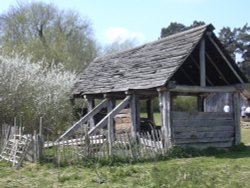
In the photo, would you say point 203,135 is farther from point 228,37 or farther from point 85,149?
point 228,37

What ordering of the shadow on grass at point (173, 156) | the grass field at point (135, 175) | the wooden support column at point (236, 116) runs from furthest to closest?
the wooden support column at point (236, 116), the shadow on grass at point (173, 156), the grass field at point (135, 175)

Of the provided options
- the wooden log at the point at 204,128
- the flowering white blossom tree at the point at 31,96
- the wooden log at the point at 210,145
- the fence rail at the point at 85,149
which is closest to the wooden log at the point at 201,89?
the wooden log at the point at 204,128

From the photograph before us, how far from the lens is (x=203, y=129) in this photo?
1568cm

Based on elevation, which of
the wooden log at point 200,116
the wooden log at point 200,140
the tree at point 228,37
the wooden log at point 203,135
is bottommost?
the wooden log at point 200,140

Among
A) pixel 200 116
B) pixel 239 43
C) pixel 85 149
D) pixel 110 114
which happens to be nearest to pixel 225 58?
pixel 200 116

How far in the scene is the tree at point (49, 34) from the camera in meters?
34.8

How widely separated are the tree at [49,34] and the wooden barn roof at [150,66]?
14.6 meters

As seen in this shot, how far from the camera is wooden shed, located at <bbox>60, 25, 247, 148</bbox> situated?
14867mm

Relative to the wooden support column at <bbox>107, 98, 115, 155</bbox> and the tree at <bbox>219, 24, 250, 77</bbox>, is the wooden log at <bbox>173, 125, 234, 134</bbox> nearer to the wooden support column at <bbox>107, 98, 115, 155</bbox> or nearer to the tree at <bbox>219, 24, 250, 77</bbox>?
the wooden support column at <bbox>107, 98, 115, 155</bbox>

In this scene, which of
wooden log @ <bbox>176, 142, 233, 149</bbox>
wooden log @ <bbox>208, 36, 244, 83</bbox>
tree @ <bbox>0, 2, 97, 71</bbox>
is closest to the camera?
wooden log @ <bbox>176, 142, 233, 149</bbox>

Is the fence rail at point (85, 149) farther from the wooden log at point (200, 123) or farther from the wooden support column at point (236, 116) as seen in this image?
the wooden support column at point (236, 116)

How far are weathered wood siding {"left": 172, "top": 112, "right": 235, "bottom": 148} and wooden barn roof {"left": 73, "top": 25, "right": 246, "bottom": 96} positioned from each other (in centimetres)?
156

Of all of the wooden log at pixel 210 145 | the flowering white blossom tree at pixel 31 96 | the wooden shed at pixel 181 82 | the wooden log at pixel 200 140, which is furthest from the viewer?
the flowering white blossom tree at pixel 31 96

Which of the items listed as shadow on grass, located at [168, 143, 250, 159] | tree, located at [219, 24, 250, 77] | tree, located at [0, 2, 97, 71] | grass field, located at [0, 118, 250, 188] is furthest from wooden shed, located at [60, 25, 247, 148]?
tree, located at [219, 24, 250, 77]
